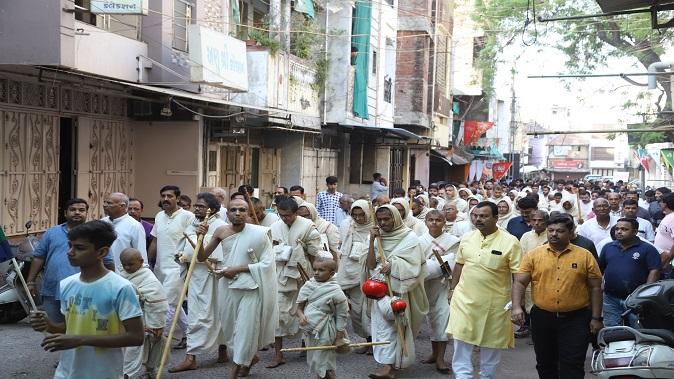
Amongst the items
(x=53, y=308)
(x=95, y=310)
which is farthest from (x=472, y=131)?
(x=95, y=310)

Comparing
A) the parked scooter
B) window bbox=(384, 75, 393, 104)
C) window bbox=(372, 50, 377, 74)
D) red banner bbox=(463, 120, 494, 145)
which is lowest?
the parked scooter

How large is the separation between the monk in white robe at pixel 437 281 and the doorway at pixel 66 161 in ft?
23.5

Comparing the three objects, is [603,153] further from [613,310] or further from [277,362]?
[277,362]

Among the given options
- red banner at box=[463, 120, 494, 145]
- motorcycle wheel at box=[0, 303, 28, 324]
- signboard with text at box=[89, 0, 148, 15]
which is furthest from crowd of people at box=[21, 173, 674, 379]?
red banner at box=[463, 120, 494, 145]

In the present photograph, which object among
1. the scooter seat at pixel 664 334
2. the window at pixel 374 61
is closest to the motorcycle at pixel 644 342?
the scooter seat at pixel 664 334

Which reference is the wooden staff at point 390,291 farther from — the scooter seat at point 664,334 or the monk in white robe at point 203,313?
the scooter seat at point 664,334

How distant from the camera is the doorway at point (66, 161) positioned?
13.5 metres

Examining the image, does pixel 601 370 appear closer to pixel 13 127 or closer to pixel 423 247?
pixel 423 247

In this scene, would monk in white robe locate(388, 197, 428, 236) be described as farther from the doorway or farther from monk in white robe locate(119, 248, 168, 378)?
the doorway

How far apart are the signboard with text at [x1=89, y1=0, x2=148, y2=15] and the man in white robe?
12.8 ft

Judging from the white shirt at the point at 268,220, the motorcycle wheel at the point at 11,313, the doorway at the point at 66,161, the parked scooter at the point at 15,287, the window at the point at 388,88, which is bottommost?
the motorcycle wheel at the point at 11,313

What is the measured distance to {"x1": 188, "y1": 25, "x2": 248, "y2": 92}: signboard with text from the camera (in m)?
14.0

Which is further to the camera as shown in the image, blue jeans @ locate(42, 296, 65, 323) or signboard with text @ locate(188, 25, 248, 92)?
signboard with text @ locate(188, 25, 248, 92)

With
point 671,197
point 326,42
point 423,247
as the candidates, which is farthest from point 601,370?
point 326,42
